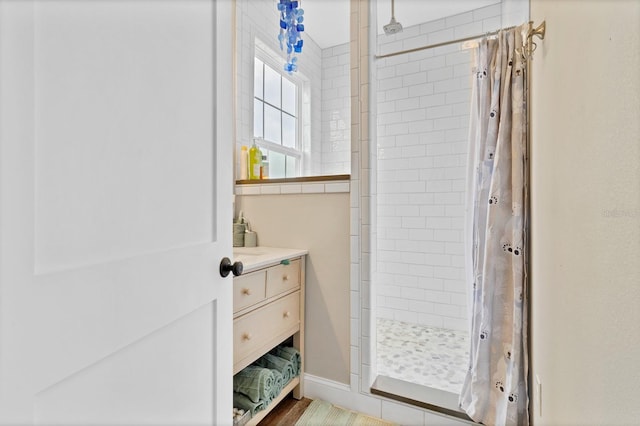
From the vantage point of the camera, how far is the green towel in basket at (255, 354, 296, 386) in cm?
164

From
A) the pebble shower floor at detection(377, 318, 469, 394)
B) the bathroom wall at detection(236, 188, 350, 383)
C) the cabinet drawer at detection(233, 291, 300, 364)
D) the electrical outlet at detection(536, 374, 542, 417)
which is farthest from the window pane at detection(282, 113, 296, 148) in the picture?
the electrical outlet at detection(536, 374, 542, 417)

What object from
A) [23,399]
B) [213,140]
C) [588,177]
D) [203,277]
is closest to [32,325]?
[23,399]

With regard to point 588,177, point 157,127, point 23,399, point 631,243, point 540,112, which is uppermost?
point 540,112

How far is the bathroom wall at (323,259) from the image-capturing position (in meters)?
1.72

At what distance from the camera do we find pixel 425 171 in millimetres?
2760

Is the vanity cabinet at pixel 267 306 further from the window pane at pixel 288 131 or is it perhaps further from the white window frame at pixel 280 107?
the window pane at pixel 288 131

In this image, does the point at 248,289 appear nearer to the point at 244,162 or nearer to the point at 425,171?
the point at 244,162

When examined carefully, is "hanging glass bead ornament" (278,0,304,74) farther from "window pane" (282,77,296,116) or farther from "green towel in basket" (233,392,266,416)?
"green towel in basket" (233,392,266,416)

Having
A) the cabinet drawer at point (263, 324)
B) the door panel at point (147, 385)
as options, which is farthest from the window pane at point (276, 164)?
the door panel at point (147, 385)

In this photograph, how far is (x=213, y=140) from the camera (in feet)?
2.89

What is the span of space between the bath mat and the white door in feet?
2.79

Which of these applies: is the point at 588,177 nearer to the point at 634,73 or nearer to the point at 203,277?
the point at 634,73

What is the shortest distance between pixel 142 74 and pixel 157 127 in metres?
0.10

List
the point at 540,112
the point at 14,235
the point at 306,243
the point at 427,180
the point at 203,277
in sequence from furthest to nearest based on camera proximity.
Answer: the point at 427,180 → the point at 306,243 → the point at 540,112 → the point at 203,277 → the point at 14,235
